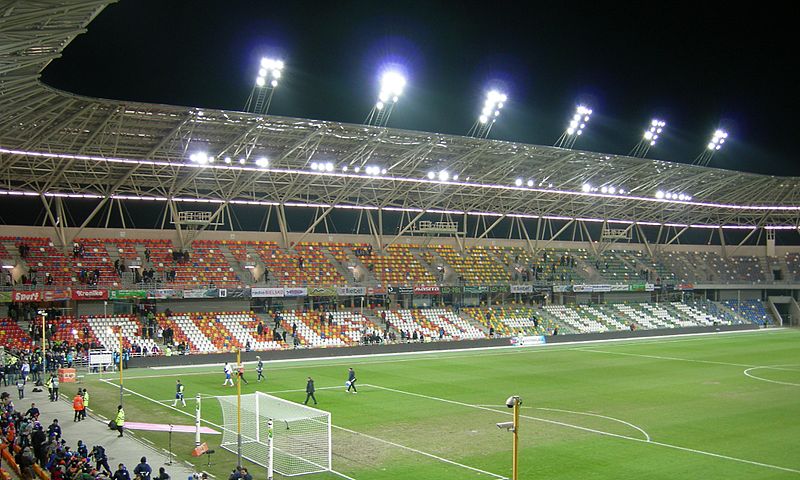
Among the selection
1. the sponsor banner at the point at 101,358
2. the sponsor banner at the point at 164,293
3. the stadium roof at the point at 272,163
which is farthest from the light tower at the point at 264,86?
the sponsor banner at the point at 101,358

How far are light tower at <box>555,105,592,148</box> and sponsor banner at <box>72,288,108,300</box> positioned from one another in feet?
121

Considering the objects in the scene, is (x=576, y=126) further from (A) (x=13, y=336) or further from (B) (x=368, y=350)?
(A) (x=13, y=336)

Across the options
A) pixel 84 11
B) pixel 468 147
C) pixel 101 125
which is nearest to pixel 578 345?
pixel 468 147

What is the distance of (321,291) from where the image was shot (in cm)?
5872

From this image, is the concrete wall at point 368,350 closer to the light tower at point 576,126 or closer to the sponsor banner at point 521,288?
the sponsor banner at point 521,288

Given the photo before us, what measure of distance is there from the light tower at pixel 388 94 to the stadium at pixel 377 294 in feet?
1.03

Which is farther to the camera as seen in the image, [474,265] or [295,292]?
[474,265]

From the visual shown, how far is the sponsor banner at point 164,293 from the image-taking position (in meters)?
51.1

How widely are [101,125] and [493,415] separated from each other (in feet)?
85.2

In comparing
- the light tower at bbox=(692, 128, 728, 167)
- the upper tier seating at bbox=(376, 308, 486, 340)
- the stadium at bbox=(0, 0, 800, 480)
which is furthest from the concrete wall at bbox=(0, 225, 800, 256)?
the light tower at bbox=(692, 128, 728, 167)

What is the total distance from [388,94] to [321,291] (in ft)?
58.7

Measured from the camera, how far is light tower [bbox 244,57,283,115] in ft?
141

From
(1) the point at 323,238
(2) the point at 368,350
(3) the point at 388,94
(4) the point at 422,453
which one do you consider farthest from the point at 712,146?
(4) the point at 422,453

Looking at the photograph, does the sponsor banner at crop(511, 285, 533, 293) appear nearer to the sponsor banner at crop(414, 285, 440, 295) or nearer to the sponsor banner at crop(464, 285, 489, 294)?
the sponsor banner at crop(464, 285, 489, 294)
